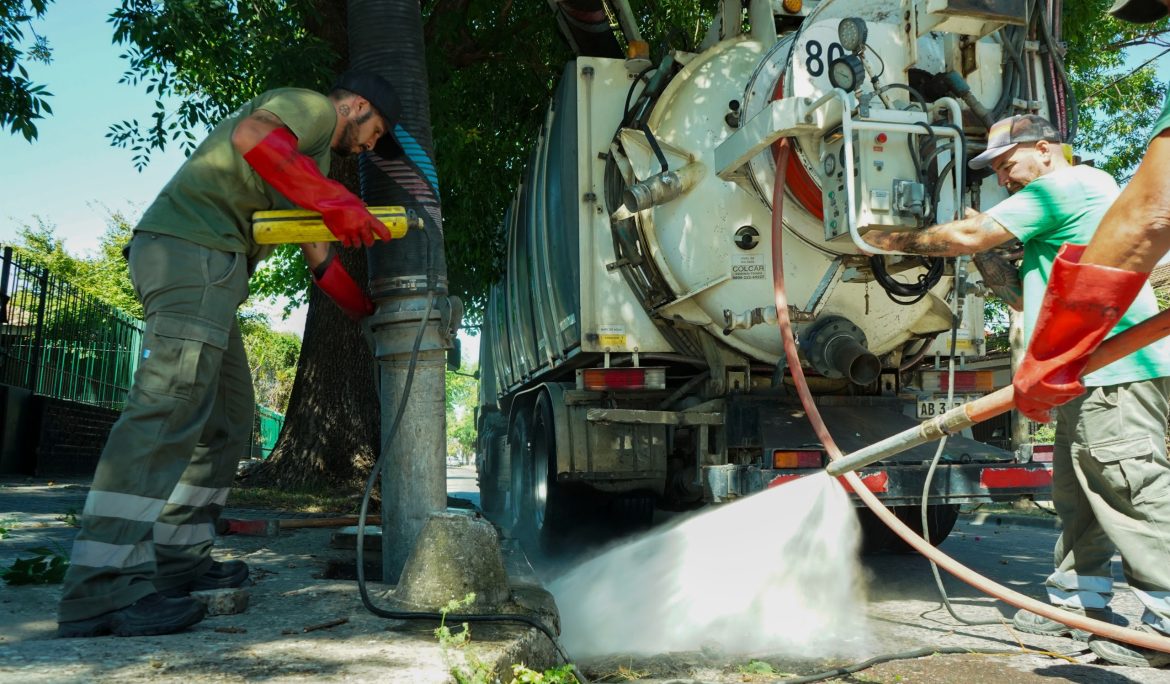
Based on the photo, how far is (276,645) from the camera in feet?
8.84

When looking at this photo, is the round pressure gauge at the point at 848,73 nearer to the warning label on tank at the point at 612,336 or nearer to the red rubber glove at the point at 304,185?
the warning label on tank at the point at 612,336

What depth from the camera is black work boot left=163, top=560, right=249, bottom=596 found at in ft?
11.4

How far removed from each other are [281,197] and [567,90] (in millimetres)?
3138

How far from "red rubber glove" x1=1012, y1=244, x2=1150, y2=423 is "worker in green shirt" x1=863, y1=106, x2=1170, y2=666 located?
124 centimetres

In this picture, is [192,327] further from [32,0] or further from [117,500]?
[32,0]

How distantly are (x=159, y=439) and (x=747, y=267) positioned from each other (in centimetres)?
337

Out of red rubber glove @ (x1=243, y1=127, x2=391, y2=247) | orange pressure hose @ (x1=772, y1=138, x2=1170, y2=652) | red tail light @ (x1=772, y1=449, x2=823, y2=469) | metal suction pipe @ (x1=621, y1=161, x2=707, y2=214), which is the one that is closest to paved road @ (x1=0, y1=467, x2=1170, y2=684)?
orange pressure hose @ (x1=772, y1=138, x2=1170, y2=652)

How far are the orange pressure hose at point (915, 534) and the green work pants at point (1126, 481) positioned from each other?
0.31m

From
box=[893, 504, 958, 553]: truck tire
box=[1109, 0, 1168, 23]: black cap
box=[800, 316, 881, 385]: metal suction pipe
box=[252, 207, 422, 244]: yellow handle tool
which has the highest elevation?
box=[1109, 0, 1168, 23]: black cap

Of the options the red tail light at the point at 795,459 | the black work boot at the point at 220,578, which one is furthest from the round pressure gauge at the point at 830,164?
the black work boot at the point at 220,578

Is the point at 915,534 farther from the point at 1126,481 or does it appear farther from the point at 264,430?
the point at 264,430

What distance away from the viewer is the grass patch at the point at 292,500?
24.5 feet

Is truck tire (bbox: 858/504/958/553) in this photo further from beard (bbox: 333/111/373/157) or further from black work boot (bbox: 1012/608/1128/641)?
beard (bbox: 333/111/373/157)

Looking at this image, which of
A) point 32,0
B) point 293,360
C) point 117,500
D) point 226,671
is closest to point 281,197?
point 117,500
